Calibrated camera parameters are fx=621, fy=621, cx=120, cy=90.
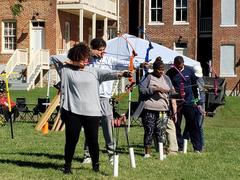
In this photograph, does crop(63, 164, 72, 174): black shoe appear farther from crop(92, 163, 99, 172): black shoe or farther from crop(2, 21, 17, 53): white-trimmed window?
crop(2, 21, 17, 53): white-trimmed window

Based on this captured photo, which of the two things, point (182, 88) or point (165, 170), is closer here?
point (165, 170)

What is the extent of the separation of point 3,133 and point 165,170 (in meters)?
7.27

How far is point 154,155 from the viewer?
11.7m

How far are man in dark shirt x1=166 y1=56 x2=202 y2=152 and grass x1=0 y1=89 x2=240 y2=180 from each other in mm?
348

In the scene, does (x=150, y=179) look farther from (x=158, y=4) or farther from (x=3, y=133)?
(x=158, y=4)

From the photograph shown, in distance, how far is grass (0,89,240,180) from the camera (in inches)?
365

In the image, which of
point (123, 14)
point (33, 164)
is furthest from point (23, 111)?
point (123, 14)

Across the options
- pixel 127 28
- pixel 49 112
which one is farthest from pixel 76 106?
pixel 127 28

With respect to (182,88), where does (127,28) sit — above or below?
above

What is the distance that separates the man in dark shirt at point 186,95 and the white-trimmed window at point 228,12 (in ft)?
93.9

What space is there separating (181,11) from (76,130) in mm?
32966

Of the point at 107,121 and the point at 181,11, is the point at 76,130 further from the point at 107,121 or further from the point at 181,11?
the point at 181,11

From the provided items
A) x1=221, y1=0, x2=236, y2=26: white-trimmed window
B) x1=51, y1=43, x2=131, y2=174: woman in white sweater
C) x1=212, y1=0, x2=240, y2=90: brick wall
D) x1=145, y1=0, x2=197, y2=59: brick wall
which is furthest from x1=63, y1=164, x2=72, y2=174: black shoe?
x1=221, y1=0, x2=236, y2=26: white-trimmed window

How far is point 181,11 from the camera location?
4116 centimetres
